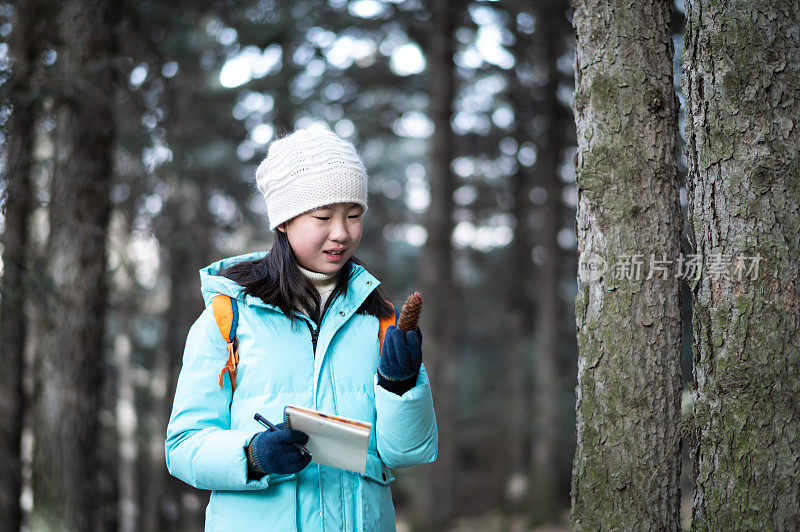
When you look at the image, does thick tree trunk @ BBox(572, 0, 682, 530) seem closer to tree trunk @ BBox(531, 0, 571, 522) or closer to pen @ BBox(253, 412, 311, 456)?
pen @ BBox(253, 412, 311, 456)

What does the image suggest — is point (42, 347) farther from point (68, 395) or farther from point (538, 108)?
point (538, 108)

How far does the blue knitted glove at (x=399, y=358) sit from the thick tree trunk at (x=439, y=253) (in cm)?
723

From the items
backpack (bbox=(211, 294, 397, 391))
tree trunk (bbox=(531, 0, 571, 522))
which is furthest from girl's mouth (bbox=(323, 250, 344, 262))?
tree trunk (bbox=(531, 0, 571, 522))

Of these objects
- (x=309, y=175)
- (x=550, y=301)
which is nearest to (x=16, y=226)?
(x=309, y=175)

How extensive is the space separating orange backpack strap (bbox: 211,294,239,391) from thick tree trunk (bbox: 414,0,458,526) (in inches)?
282

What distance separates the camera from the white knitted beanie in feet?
8.00

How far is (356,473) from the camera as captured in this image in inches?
91.7

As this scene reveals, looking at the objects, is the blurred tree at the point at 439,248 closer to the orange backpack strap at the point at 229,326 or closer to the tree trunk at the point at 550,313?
the tree trunk at the point at 550,313

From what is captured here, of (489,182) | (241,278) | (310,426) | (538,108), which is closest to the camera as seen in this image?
(310,426)

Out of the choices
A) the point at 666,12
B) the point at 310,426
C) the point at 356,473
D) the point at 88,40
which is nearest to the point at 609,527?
the point at 356,473

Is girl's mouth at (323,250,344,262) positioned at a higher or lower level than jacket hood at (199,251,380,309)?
higher

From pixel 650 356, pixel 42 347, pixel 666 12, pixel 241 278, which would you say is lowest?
pixel 42 347

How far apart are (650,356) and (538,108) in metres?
9.89

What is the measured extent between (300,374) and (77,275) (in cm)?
483
